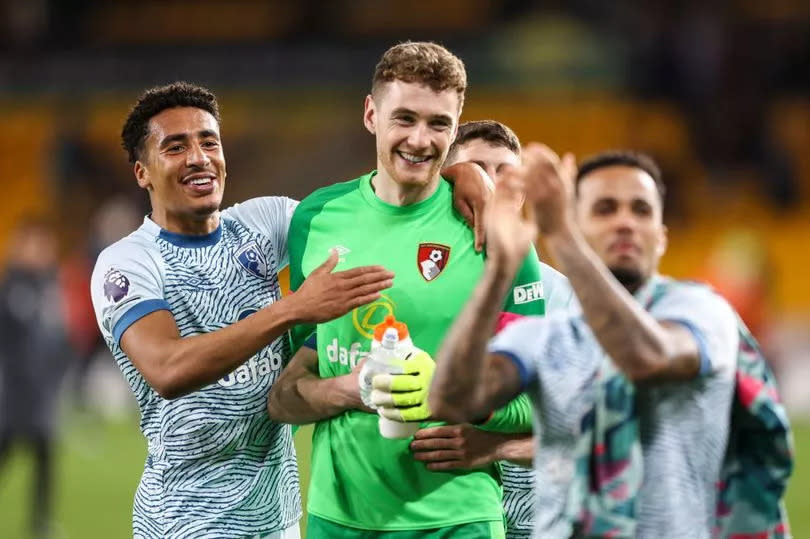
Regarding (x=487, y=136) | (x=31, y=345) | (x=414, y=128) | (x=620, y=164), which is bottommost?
(x=620, y=164)

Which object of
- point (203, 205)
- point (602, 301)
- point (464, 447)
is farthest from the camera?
point (203, 205)

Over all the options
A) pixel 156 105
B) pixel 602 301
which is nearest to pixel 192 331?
pixel 156 105

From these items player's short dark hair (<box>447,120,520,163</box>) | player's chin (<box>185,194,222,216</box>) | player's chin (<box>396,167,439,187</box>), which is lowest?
player's chin (<box>396,167,439,187</box>)

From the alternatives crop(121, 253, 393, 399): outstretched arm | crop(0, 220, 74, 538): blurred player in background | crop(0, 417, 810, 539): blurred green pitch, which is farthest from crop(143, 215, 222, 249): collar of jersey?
crop(0, 220, 74, 538): blurred player in background

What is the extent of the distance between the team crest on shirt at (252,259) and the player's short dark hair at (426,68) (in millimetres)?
775

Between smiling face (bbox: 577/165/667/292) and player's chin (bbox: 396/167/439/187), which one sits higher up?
player's chin (bbox: 396/167/439/187)

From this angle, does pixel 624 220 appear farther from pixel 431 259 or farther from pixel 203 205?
pixel 203 205

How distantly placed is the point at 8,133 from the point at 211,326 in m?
21.0

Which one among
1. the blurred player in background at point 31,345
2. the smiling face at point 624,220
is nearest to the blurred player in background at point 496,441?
the smiling face at point 624,220

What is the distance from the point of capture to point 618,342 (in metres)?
3.09

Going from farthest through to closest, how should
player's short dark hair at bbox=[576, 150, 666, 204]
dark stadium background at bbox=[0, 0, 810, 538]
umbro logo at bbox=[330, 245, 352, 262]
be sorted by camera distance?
dark stadium background at bbox=[0, 0, 810, 538] < umbro logo at bbox=[330, 245, 352, 262] < player's short dark hair at bbox=[576, 150, 666, 204]

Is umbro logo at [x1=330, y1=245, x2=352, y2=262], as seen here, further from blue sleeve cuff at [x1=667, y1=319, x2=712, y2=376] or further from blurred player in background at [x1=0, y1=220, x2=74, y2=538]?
blurred player in background at [x1=0, y1=220, x2=74, y2=538]

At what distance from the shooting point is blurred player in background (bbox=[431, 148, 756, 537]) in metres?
3.11

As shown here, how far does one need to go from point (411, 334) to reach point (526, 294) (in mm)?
398
